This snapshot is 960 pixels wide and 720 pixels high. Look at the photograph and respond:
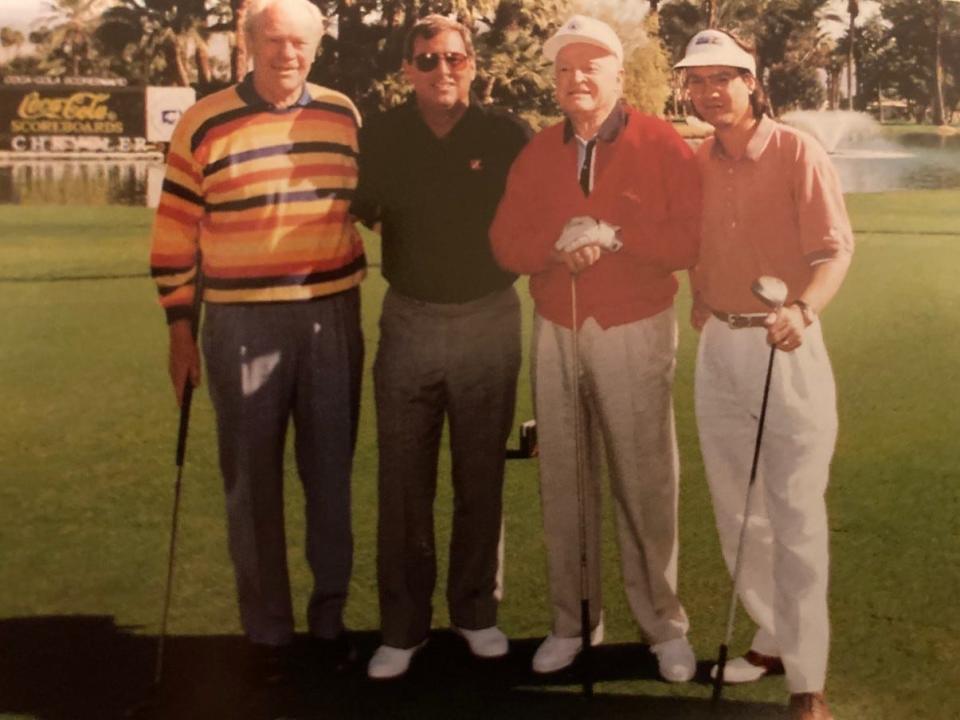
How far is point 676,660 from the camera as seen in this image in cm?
266

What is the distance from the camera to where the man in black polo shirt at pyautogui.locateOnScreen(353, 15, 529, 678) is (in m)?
2.55

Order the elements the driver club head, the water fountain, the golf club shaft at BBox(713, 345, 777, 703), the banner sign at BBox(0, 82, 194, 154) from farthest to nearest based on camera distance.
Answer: the banner sign at BBox(0, 82, 194, 154), the water fountain, the golf club shaft at BBox(713, 345, 777, 703), the driver club head

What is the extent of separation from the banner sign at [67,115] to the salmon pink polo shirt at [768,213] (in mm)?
1196

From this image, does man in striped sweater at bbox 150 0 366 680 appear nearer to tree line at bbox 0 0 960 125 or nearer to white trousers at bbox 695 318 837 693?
tree line at bbox 0 0 960 125

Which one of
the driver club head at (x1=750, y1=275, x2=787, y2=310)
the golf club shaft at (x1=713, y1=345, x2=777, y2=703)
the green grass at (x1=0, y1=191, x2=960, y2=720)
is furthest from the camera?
the green grass at (x1=0, y1=191, x2=960, y2=720)

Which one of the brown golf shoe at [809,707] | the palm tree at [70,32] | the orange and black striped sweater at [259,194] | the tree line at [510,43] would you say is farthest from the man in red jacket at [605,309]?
the palm tree at [70,32]

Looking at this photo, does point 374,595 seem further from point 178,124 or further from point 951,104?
point 951,104

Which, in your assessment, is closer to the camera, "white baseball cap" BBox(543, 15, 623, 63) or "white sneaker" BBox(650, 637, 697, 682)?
"white baseball cap" BBox(543, 15, 623, 63)

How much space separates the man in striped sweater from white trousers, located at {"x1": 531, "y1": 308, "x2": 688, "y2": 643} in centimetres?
41

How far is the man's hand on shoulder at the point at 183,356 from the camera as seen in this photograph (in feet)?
8.67

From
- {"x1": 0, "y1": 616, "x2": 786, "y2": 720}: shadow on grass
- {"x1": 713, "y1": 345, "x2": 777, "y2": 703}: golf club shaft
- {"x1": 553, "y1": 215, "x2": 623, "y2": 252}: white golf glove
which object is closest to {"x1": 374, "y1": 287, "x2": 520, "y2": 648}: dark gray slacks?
{"x1": 0, "y1": 616, "x2": 786, "y2": 720}: shadow on grass

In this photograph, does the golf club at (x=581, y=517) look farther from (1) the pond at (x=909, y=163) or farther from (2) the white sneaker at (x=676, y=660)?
(1) the pond at (x=909, y=163)

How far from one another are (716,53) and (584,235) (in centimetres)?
42

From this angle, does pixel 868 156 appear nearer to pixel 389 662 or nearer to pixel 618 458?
pixel 618 458
